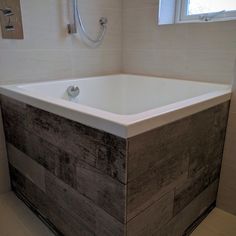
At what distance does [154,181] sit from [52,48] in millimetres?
1189

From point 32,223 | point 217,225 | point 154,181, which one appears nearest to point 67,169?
point 154,181

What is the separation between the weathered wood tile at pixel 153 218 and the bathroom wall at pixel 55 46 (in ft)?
3.73

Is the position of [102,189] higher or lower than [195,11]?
lower

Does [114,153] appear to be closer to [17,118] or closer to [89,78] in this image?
[17,118]

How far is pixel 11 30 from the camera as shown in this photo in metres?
1.33

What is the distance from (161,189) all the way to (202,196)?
48cm

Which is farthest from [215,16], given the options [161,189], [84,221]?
Result: [84,221]

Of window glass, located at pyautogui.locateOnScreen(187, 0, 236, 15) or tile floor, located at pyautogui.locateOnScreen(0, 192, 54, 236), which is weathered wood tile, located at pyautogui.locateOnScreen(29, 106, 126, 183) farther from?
window glass, located at pyautogui.locateOnScreen(187, 0, 236, 15)

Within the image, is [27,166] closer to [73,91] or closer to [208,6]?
[73,91]

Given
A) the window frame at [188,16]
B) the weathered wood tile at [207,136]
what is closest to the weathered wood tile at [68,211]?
the weathered wood tile at [207,136]

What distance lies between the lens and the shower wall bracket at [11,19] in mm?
1276

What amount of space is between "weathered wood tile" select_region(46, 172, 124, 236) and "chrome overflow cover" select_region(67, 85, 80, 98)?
2.12ft

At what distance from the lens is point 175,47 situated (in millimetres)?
1604

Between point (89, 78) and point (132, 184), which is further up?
point (89, 78)
